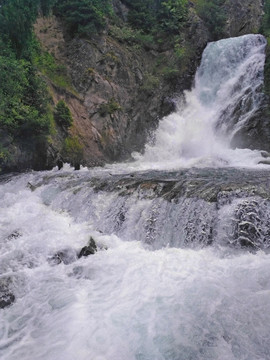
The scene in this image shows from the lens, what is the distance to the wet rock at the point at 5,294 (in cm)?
513

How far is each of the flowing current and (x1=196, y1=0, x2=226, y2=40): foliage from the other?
72.3ft

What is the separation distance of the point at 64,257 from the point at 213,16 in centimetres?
2776

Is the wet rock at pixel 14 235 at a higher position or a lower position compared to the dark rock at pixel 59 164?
lower

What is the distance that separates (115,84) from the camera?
2059 cm

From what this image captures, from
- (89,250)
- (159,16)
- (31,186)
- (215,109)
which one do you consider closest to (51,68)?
(31,186)

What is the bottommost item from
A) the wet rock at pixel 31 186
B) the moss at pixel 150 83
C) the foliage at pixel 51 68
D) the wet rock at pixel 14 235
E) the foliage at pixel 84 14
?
the wet rock at pixel 14 235

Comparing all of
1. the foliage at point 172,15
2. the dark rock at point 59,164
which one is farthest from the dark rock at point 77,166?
the foliage at point 172,15

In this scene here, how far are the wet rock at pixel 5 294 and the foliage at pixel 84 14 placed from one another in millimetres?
19556

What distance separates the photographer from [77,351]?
3.98 m

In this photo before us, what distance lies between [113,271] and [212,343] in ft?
8.83

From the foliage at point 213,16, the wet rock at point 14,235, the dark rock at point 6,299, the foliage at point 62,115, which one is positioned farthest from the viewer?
the foliage at point 213,16

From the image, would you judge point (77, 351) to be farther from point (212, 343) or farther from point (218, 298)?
point (218, 298)

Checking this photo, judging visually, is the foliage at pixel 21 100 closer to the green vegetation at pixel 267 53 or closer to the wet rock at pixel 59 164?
the wet rock at pixel 59 164

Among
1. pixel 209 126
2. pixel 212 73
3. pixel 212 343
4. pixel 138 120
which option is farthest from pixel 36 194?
pixel 212 73
